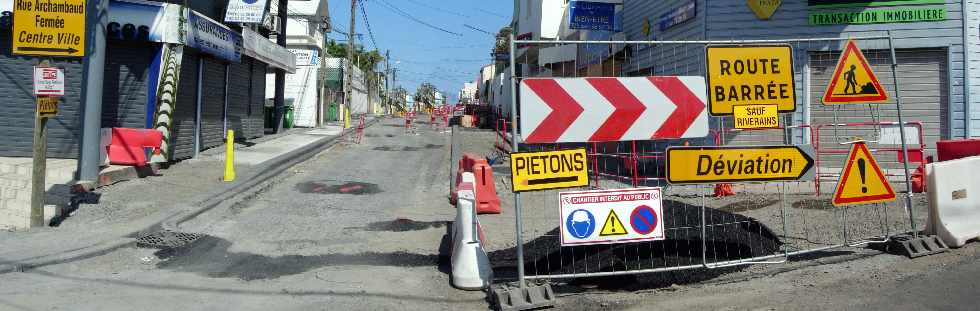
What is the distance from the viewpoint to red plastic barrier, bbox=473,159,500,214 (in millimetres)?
10625

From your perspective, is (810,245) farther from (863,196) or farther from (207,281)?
(207,281)

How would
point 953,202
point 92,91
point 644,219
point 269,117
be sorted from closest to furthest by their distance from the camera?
point 644,219 < point 953,202 < point 92,91 < point 269,117

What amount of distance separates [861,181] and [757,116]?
51.7 inches

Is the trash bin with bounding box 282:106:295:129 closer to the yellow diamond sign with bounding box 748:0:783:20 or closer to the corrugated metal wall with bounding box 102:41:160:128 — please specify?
the corrugated metal wall with bounding box 102:41:160:128

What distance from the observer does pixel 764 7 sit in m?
14.5

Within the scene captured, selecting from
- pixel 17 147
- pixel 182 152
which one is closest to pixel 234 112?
pixel 182 152

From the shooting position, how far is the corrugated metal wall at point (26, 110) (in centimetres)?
1373

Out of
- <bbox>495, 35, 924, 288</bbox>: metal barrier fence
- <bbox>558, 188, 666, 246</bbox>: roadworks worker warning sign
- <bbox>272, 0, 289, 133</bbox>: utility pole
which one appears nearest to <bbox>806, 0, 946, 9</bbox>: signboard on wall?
<bbox>495, 35, 924, 288</bbox>: metal barrier fence

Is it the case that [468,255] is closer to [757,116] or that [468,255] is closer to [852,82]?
[757,116]

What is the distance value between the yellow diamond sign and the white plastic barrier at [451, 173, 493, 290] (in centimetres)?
1045

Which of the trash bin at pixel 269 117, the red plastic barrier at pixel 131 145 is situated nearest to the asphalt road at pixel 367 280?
the red plastic barrier at pixel 131 145

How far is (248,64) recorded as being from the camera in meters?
20.7

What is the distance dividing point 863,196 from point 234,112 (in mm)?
16783

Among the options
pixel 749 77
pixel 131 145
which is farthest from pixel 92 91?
pixel 749 77
